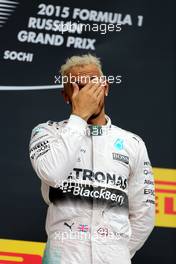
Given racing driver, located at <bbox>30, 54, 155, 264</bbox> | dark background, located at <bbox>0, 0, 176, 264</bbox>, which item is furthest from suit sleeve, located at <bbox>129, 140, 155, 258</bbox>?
dark background, located at <bbox>0, 0, 176, 264</bbox>

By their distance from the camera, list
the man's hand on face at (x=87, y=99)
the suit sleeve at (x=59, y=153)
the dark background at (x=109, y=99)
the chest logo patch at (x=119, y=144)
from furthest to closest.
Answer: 1. the dark background at (x=109, y=99)
2. the chest logo patch at (x=119, y=144)
3. the man's hand on face at (x=87, y=99)
4. the suit sleeve at (x=59, y=153)

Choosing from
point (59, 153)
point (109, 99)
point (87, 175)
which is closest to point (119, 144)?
point (87, 175)

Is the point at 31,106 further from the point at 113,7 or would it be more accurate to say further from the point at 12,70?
the point at 113,7

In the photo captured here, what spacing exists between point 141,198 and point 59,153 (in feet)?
1.55

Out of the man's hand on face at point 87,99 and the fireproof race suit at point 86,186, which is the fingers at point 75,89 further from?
the fireproof race suit at point 86,186

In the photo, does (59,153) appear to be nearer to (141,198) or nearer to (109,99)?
(141,198)

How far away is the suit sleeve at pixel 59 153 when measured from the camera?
2100mm

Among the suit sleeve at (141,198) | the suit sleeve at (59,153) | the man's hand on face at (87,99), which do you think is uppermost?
the man's hand on face at (87,99)

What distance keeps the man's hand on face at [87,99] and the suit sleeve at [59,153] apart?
3 centimetres

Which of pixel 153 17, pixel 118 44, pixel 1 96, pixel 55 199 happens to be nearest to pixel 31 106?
pixel 1 96

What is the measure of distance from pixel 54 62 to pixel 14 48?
0.73ft

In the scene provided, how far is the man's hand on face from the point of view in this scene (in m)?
2.21

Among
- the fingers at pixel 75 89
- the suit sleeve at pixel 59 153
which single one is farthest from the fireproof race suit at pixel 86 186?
the fingers at pixel 75 89

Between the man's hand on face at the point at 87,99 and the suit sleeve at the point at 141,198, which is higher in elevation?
the man's hand on face at the point at 87,99
